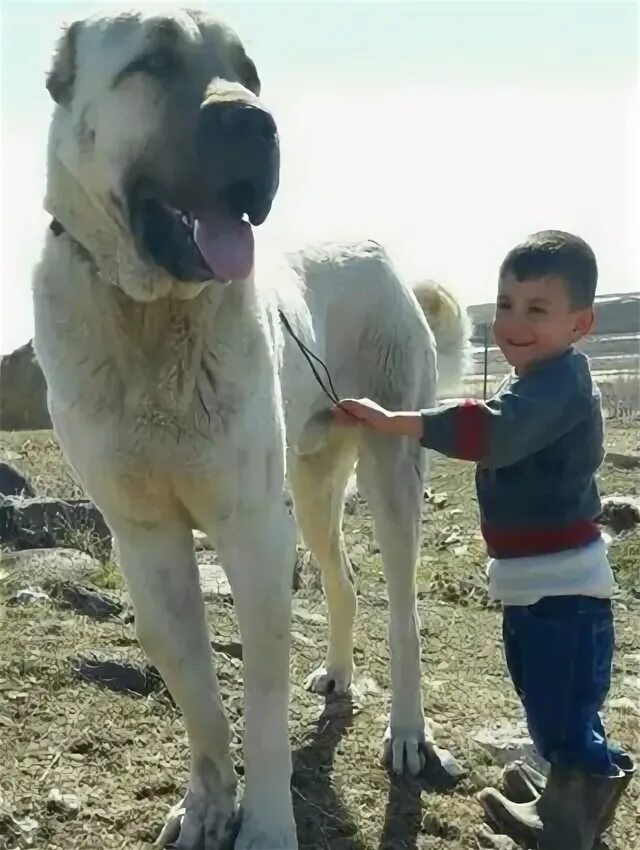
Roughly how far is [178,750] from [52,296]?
1.48m

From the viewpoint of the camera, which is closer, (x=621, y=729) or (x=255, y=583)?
(x=255, y=583)

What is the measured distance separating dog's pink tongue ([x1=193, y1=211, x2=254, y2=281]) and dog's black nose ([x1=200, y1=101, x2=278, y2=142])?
17 centimetres

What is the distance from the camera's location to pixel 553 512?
2.43 meters

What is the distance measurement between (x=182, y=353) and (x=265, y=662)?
78 cm

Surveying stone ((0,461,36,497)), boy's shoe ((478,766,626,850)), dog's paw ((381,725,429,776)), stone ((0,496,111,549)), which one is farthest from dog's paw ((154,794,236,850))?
stone ((0,461,36,497))

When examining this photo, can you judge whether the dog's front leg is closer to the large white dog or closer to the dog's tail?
Answer: the large white dog

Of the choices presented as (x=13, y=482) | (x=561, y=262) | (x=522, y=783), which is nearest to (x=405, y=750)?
(x=522, y=783)

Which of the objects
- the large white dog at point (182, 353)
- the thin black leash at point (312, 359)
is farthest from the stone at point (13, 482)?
the large white dog at point (182, 353)

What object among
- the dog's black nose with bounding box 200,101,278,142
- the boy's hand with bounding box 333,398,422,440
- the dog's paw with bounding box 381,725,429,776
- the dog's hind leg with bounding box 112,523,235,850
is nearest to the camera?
the dog's black nose with bounding box 200,101,278,142

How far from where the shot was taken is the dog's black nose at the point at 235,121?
2.06 m

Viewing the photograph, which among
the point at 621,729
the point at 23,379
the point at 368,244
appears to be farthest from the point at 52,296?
the point at 23,379

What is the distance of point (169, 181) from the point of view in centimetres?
213

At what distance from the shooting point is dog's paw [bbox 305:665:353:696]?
370 cm

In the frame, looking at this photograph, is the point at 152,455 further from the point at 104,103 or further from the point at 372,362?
the point at 372,362
